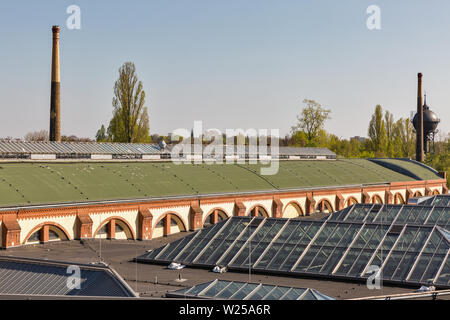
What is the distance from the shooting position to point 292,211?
2576 inches

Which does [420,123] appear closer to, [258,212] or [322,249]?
[258,212]

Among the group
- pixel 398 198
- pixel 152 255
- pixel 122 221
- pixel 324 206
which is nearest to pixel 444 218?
pixel 152 255

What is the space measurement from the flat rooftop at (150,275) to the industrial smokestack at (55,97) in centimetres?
2580

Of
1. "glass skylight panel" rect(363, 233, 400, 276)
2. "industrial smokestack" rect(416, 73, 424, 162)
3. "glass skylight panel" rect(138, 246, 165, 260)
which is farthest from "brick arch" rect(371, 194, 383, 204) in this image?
"glass skylight panel" rect(138, 246, 165, 260)

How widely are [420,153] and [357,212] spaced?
72150mm

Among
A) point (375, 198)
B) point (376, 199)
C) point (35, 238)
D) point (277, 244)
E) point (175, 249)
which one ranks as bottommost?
point (376, 199)

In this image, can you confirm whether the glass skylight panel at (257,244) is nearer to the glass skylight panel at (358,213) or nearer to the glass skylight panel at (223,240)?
the glass skylight panel at (223,240)

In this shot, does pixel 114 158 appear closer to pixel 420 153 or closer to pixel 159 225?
pixel 159 225

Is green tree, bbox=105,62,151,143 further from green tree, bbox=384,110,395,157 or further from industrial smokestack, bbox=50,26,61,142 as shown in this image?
green tree, bbox=384,110,395,157

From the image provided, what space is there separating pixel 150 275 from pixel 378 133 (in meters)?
113

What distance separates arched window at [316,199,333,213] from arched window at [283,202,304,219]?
3.99m

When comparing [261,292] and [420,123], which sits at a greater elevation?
[420,123]

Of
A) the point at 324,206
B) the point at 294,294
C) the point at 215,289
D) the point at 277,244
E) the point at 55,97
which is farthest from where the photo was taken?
the point at 324,206

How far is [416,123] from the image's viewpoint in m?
121
